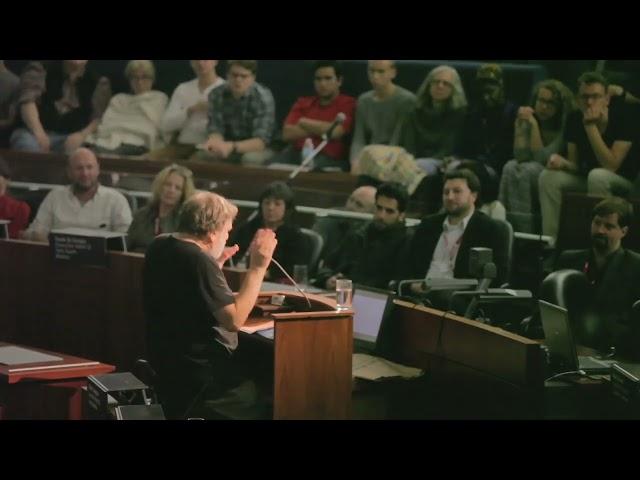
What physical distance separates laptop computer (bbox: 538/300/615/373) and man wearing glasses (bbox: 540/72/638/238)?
135 cm

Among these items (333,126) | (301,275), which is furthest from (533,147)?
(301,275)

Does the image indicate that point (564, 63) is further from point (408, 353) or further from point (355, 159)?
point (408, 353)

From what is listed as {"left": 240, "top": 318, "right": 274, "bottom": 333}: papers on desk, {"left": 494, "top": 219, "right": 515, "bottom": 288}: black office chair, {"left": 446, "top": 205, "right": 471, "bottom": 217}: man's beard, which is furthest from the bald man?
{"left": 240, "top": 318, "right": 274, "bottom": 333}: papers on desk

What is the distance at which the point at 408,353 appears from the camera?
458 cm

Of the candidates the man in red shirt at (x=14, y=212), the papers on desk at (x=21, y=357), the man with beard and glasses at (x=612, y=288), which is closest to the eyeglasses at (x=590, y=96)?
the man with beard and glasses at (x=612, y=288)

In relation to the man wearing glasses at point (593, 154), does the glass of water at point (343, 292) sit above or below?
below

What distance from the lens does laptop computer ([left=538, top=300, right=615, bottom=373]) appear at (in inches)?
164

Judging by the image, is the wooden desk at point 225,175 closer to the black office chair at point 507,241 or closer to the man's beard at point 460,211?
the man's beard at point 460,211

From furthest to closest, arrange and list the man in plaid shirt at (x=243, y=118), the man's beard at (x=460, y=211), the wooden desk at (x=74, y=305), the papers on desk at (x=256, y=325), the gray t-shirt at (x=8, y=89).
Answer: the gray t-shirt at (x=8, y=89) → the man in plaid shirt at (x=243, y=118) → the man's beard at (x=460, y=211) → the wooden desk at (x=74, y=305) → the papers on desk at (x=256, y=325)

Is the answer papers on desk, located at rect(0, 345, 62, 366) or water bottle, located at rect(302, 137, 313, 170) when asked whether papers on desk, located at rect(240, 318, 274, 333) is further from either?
water bottle, located at rect(302, 137, 313, 170)

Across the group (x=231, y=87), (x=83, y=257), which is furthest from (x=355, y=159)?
(x=83, y=257)

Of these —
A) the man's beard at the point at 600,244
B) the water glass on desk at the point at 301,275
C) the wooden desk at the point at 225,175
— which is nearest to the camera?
the man's beard at the point at 600,244

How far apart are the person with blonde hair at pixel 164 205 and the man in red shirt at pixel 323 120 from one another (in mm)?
726

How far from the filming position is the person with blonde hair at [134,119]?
7.07 metres
